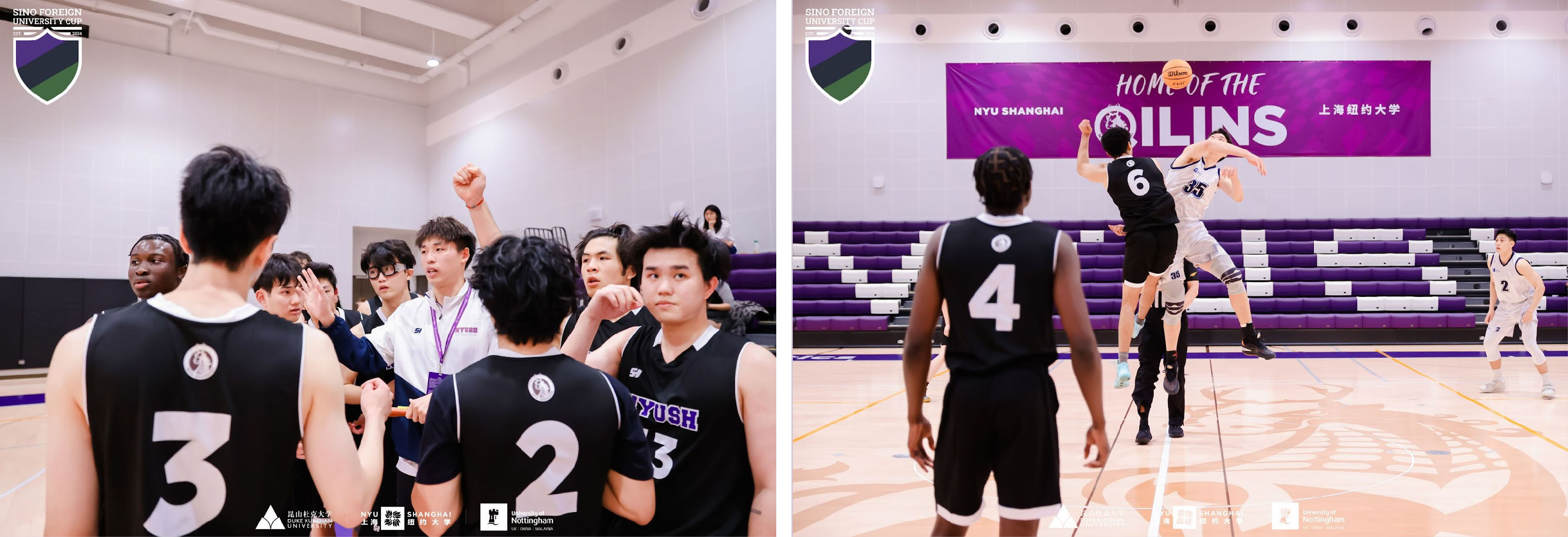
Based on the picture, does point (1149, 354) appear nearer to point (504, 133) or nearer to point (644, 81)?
point (644, 81)

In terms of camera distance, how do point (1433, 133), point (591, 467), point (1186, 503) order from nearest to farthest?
1. point (591, 467)
2. point (1186, 503)
3. point (1433, 133)

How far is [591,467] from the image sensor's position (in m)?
2.05

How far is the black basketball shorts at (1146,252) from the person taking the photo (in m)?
3.05

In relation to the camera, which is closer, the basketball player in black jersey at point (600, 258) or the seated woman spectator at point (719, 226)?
the basketball player in black jersey at point (600, 258)

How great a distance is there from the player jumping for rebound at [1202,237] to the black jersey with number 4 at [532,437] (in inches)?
91.0

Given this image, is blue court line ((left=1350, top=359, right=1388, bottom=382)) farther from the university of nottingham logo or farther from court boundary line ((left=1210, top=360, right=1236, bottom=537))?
the university of nottingham logo

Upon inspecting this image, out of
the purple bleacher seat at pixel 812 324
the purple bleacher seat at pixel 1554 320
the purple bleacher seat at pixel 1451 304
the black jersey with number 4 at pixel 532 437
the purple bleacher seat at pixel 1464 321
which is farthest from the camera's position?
the purple bleacher seat at pixel 1554 320

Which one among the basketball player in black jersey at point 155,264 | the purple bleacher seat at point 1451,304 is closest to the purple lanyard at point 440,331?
the basketball player in black jersey at point 155,264

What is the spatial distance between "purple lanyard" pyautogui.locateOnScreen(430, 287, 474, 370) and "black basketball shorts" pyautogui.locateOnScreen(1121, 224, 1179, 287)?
2.53m

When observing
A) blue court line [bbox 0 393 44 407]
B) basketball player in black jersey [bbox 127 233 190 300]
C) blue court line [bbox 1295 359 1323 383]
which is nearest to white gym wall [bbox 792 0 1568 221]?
blue court line [bbox 1295 359 1323 383]

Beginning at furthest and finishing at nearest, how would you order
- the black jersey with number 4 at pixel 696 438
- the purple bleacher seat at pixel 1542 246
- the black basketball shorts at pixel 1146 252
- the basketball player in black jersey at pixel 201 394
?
the purple bleacher seat at pixel 1542 246 < the black basketball shorts at pixel 1146 252 < the black jersey with number 4 at pixel 696 438 < the basketball player in black jersey at pixel 201 394

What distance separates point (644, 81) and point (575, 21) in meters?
0.42

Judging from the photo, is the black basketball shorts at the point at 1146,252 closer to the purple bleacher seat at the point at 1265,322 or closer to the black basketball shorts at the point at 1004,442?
the purple bleacher seat at the point at 1265,322

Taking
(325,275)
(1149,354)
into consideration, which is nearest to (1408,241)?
(1149,354)
